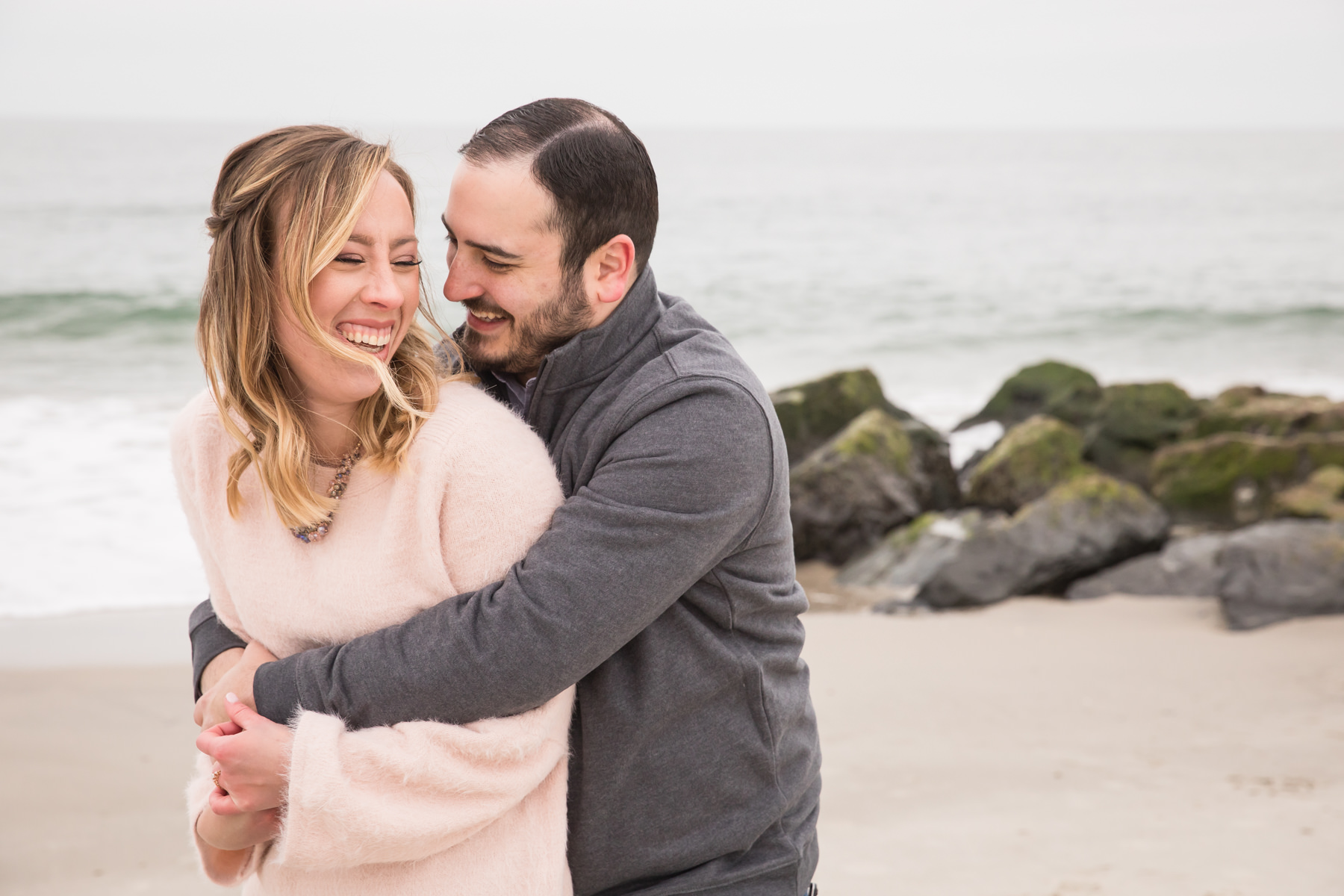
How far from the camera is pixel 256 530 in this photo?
198 cm

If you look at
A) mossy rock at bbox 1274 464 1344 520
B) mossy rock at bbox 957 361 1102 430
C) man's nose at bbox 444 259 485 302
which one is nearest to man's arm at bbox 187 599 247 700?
man's nose at bbox 444 259 485 302

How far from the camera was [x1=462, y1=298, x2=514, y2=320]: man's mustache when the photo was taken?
7.04 ft

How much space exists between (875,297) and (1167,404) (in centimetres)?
1297

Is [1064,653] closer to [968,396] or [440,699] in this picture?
[440,699]

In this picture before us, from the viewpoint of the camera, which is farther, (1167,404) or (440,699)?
(1167,404)

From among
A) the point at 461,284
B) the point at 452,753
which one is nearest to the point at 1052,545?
the point at 461,284

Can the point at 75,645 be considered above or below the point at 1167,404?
below

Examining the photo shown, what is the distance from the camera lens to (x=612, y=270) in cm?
213

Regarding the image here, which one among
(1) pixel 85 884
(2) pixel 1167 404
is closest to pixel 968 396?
(2) pixel 1167 404

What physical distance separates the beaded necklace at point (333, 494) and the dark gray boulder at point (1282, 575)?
576 centimetres

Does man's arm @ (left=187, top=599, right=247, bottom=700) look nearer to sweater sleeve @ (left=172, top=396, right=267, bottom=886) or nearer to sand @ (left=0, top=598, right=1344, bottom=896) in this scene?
sweater sleeve @ (left=172, top=396, right=267, bottom=886)

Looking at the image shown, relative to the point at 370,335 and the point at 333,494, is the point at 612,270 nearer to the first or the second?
the point at 370,335

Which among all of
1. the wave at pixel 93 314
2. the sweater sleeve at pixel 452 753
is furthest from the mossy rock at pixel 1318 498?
the wave at pixel 93 314

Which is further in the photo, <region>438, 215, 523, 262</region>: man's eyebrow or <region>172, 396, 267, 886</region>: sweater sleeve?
<region>438, 215, 523, 262</region>: man's eyebrow
